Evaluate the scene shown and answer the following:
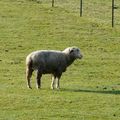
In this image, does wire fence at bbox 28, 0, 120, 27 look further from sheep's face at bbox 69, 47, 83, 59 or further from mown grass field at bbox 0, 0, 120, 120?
sheep's face at bbox 69, 47, 83, 59

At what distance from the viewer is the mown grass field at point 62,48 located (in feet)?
68.0

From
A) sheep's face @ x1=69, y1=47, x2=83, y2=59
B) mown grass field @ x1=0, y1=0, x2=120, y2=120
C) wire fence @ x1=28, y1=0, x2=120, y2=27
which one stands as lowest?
mown grass field @ x1=0, y1=0, x2=120, y2=120

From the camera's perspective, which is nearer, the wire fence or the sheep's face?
the sheep's face

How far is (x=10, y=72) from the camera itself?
29281 millimetres

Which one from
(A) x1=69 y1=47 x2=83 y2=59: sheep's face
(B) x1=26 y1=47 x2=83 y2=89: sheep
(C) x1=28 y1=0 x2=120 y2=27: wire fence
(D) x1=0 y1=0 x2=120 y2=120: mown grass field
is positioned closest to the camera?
(D) x1=0 y1=0 x2=120 y2=120: mown grass field

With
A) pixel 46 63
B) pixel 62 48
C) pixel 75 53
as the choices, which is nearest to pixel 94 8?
pixel 62 48

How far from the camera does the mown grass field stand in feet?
68.0

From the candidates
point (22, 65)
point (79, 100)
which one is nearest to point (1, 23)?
point (22, 65)

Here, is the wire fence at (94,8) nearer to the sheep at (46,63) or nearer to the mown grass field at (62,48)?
the mown grass field at (62,48)

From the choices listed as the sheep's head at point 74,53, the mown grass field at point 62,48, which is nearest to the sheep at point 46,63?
the sheep's head at point 74,53

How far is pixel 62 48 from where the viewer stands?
37406 mm

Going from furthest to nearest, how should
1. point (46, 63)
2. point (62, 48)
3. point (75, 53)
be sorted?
1. point (62, 48)
2. point (75, 53)
3. point (46, 63)

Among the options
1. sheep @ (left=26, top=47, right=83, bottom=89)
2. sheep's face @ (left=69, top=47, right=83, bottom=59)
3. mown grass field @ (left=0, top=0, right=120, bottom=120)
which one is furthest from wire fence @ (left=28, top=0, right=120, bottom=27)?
sheep @ (left=26, top=47, right=83, bottom=89)

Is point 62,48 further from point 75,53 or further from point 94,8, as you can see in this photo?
point 94,8
